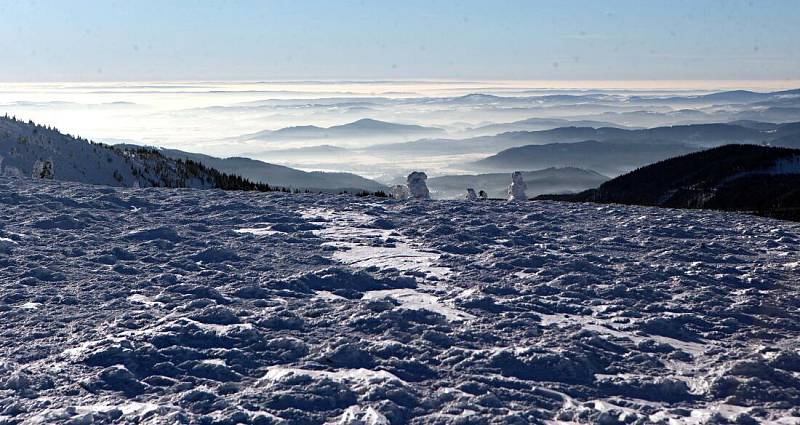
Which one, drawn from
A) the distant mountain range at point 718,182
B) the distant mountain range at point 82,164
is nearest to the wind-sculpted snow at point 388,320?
the distant mountain range at point 82,164

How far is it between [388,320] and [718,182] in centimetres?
6452

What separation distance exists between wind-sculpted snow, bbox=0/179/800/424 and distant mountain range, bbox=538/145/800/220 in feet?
136

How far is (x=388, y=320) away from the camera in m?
A: 8.69

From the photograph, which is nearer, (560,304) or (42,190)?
(560,304)

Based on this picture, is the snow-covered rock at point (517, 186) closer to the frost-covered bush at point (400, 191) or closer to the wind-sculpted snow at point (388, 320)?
the frost-covered bush at point (400, 191)

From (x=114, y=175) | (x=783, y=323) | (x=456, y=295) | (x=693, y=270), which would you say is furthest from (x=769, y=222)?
(x=114, y=175)

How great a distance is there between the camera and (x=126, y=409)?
6.29 meters

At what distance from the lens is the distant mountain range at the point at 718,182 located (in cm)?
5572

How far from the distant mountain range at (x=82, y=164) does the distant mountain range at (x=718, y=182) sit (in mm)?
38270

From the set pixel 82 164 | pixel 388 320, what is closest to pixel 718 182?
pixel 82 164

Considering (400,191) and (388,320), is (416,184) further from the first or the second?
(388,320)

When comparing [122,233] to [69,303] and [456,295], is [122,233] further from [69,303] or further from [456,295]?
[456,295]

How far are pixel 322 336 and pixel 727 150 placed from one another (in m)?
79.7

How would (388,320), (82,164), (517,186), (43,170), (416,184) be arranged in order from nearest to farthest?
(388,320) < (43,170) < (416,184) < (82,164) < (517,186)
